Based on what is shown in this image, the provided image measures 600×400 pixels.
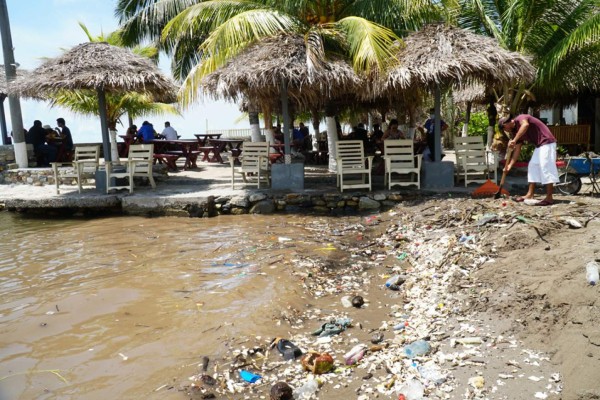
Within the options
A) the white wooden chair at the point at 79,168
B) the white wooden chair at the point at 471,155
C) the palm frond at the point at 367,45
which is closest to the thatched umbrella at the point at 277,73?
the palm frond at the point at 367,45

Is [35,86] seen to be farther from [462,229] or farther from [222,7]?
[462,229]

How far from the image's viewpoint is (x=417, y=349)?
3564 millimetres

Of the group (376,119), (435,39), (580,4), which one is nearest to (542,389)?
(435,39)

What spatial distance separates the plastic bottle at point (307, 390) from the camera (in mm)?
3247

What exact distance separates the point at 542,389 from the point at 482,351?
535 millimetres

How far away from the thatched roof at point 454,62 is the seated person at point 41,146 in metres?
8.86

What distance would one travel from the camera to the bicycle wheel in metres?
8.18

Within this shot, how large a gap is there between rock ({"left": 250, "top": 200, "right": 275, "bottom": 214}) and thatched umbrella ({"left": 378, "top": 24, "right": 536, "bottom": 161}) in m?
3.14

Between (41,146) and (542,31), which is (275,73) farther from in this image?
(41,146)

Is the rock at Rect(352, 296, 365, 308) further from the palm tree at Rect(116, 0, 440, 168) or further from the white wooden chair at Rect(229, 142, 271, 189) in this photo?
the white wooden chair at Rect(229, 142, 271, 189)

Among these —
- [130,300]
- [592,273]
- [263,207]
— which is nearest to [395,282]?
[592,273]

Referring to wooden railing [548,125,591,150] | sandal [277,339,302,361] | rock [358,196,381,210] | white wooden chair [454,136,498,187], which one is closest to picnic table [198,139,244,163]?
rock [358,196,381,210]

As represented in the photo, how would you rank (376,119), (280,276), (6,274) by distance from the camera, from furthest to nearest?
(376,119) < (6,274) < (280,276)

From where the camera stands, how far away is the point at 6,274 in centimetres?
604
